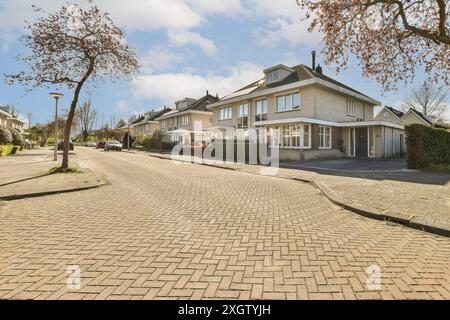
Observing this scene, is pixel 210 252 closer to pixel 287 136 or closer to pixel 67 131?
pixel 67 131

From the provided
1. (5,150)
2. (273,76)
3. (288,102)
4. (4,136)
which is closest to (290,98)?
(288,102)

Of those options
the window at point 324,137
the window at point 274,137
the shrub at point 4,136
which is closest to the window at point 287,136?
the window at point 274,137

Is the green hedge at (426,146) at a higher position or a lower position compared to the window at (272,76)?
lower

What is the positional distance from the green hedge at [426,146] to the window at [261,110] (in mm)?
14287

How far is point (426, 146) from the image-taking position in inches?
594

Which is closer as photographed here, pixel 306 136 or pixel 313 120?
pixel 313 120

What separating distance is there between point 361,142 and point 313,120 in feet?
20.7

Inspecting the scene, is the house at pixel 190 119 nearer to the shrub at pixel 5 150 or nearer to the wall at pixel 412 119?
the shrub at pixel 5 150

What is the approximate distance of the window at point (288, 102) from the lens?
24.7 meters

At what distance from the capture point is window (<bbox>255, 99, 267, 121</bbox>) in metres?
27.7

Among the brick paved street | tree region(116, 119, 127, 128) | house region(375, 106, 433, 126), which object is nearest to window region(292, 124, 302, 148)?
the brick paved street

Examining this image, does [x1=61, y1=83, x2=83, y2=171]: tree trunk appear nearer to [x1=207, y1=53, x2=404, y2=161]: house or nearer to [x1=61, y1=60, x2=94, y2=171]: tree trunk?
[x1=61, y1=60, x2=94, y2=171]: tree trunk

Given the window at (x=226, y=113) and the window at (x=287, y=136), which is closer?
the window at (x=287, y=136)
